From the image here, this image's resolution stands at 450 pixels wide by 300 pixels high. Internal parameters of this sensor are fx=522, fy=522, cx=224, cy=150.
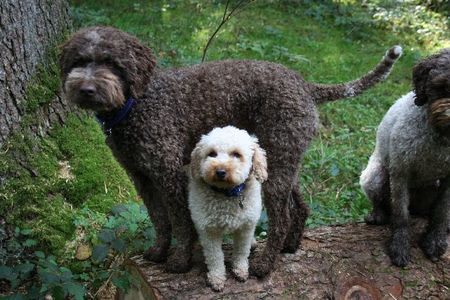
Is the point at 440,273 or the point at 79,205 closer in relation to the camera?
the point at 440,273

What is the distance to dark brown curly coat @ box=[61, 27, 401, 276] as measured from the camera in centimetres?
340

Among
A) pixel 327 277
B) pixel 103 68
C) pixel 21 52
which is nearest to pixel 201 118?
pixel 103 68

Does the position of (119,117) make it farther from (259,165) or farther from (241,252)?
(241,252)

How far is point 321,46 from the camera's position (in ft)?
28.7

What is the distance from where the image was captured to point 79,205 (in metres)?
4.55

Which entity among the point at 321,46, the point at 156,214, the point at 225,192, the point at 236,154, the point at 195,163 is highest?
the point at 321,46

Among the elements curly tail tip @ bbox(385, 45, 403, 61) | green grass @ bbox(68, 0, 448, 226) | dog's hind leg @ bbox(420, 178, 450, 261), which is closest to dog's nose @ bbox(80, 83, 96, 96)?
curly tail tip @ bbox(385, 45, 403, 61)

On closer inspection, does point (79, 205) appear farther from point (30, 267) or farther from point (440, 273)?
point (440, 273)

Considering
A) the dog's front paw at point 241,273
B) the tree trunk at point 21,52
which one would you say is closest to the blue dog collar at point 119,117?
the tree trunk at point 21,52

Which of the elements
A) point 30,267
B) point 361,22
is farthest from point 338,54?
point 30,267

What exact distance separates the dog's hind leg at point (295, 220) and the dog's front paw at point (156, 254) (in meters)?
0.84

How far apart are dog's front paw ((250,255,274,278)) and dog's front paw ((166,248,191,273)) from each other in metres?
0.43

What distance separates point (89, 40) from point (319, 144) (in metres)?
3.85

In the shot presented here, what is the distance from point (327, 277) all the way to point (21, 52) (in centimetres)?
295
